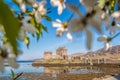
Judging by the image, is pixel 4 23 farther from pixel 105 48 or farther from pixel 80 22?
pixel 105 48

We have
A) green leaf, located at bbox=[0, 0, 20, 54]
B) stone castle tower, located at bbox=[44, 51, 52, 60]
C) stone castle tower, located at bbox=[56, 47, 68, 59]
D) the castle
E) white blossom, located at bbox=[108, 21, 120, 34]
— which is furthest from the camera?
stone castle tower, located at bbox=[56, 47, 68, 59]

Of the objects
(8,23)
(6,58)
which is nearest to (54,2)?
(6,58)

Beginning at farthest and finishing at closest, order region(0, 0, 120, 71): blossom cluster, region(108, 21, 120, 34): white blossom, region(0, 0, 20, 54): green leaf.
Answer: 1. region(108, 21, 120, 34): white blossom
2. region(0, 0, 120, 71): blossom cluster
3. region(0, 0, 20, 54): green leaf

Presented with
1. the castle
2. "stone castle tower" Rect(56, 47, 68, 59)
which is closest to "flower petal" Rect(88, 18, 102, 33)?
the castle

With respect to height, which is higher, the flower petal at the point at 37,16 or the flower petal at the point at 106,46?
the flower petal at the point at 37,16

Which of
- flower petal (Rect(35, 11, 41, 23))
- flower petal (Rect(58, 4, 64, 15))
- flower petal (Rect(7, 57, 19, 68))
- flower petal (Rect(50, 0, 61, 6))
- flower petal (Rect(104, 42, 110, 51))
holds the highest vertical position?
flower petal (Rect(50, 0, 61, 6))

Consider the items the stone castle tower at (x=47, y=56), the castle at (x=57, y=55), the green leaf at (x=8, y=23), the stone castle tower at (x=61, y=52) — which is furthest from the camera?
the stone castle tower at (x=61, y=52)

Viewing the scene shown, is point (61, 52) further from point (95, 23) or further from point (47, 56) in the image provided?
point (95, 23)

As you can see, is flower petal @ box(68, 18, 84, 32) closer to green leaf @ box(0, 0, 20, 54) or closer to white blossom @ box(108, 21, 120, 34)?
green leaf @ box(0, 0, 20, 54)

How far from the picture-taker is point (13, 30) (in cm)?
68

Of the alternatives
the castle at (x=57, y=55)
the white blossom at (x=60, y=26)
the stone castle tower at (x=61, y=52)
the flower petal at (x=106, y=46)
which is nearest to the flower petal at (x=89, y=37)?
the white blossom at (x=60, y=26)

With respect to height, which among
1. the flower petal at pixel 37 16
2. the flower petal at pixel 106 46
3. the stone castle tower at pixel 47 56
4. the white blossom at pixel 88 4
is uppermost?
the stone castle tower at pixel 47 56

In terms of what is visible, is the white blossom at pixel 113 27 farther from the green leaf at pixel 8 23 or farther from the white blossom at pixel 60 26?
the green leaf at pixel 8 23

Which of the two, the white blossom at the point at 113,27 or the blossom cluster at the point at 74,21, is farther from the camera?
the white blossom at the point at 113,27
